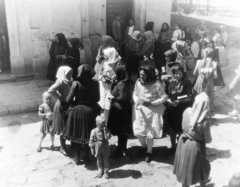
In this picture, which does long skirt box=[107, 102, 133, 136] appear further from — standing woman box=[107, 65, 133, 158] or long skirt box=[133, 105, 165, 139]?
long skirt box=[133, 105, 165, 139]

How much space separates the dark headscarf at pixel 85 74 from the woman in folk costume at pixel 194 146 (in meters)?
1.69

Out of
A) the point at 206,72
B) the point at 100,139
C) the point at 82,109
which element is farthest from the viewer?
the point at 206,72

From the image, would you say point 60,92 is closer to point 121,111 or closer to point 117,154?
point 121,111

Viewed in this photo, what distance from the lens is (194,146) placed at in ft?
14.9

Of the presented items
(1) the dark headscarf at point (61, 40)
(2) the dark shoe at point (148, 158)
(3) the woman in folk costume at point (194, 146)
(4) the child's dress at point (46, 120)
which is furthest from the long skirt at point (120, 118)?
(1) the dark headscarf at point (61, 40)

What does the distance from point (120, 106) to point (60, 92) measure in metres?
1.08

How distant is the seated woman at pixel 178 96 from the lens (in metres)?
5.81

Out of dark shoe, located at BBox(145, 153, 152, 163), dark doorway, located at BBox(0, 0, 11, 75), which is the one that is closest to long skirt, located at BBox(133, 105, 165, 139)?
dark shoe, located at BBox(145, 153, 152, 163)

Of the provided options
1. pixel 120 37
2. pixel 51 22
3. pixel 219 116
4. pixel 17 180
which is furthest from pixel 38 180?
pixel 120 37

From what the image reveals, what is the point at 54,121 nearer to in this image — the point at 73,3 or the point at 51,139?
the point at 51,139

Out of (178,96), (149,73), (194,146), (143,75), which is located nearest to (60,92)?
(143,75)

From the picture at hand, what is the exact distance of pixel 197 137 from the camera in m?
4.53

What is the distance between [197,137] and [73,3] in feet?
21.9

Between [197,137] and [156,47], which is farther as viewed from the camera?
[156,47]
